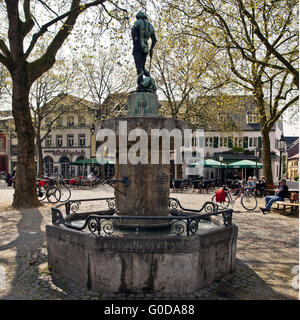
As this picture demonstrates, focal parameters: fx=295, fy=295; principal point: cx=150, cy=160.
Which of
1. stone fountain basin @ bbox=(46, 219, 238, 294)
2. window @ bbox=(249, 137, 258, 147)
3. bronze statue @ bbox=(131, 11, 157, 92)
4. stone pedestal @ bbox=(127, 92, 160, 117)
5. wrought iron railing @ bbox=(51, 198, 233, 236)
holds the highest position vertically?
window @ bbox=(249, 137, 258, 147)

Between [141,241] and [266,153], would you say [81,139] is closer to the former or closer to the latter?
[266,153]

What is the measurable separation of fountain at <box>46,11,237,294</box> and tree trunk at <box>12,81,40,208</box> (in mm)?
8929

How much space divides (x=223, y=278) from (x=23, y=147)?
11.5 m

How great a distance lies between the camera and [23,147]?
13.9m

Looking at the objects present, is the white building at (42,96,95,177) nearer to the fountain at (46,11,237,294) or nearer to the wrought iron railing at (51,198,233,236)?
the wrought iron railing at (51,198,233,236)

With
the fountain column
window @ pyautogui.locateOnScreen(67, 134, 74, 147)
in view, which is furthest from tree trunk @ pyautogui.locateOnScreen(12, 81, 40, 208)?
window @ pyautogui.locateOnScreen(67, 134, 74, 147)

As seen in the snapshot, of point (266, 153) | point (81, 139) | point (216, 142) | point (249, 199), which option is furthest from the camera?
point (81, 139)

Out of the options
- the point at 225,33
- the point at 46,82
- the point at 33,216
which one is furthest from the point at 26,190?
the point at 46,82

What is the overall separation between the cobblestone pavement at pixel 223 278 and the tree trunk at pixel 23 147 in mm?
4025

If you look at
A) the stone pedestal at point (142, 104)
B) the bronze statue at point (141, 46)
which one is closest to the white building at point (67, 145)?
the bronze statue at point (141, 46)

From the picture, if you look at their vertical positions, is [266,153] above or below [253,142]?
below

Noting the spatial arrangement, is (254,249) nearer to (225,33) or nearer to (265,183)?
(225,33)

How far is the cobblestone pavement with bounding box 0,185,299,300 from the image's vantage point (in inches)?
188

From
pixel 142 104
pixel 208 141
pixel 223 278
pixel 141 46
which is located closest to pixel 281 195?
pixel 223 278
